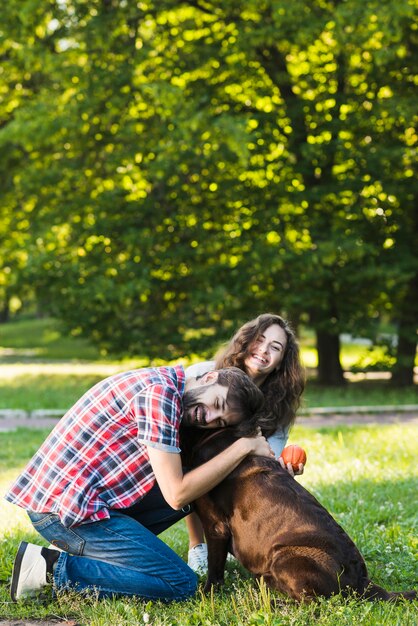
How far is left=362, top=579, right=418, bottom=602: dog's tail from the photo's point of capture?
418cm

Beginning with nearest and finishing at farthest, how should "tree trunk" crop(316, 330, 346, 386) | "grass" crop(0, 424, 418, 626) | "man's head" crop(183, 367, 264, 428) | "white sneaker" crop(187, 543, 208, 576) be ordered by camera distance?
"grass" crop(0, 424, 418, 626) < "man's head" crop(183, 367, 264, 428) < "white sneaker" crop(187, 543, 208, 576) < "tree trunk" crop(316, 330, 346, 386)

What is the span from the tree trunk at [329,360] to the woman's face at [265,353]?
1284 cm

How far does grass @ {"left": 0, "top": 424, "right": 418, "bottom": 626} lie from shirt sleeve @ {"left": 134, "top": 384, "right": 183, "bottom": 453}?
32.6 inches

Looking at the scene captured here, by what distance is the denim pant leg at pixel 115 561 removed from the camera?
4.45m

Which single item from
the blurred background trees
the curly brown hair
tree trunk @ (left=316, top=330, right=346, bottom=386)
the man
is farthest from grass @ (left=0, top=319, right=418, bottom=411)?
the man

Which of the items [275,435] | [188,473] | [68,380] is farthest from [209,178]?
[188,473]

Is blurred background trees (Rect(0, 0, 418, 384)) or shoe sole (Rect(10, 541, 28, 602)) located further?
blurred background trees (Rect(0, 0, 418, 384))

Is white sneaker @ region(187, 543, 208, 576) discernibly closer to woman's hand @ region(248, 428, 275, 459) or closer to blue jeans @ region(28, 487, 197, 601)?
blue jeans @ region(28, 487, 197, 601)

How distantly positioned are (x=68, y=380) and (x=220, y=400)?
15707 millimetres

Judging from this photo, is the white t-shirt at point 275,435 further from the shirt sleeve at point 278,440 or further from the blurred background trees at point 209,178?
the blurred background trees at point 209,178


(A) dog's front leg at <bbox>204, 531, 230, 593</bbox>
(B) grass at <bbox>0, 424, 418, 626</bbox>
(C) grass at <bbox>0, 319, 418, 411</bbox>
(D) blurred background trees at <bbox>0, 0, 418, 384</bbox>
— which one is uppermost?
(D) blurred background trees at <bbox>0, 0, 418, 384</bbox>

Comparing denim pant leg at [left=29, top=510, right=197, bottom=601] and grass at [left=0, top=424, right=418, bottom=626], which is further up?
denim pant leg at [left=29, top=510, right=197, bottom=601]

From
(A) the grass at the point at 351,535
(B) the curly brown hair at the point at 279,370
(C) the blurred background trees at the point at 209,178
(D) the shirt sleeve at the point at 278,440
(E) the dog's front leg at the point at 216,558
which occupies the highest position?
(C) the blurred background trees at the point at 209,178

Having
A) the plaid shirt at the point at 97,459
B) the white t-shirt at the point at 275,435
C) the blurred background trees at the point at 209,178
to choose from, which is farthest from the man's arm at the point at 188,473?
the blurred background trees at the point at 209,178
